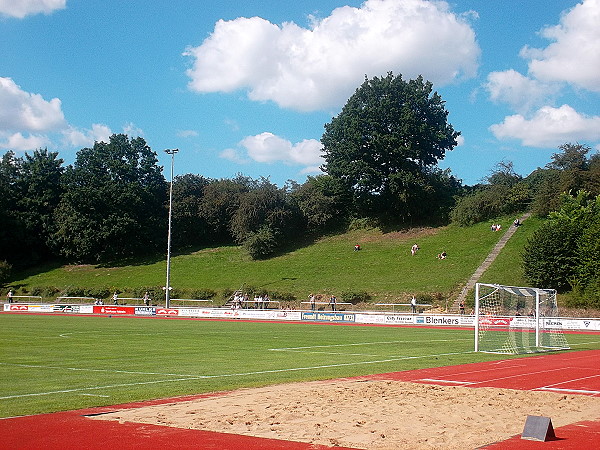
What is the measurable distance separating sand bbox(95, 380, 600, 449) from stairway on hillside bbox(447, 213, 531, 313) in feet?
132

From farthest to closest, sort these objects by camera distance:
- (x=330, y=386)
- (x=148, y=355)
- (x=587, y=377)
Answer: (x=148, y=355)
(x=587, y=377)
(x=330, y=386)

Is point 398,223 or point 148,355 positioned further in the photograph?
point 398,223

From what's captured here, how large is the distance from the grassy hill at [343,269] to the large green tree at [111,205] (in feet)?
11.9

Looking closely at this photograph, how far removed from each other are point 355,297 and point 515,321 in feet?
93.1

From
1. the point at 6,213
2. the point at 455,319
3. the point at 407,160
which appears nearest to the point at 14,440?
the point at 455,319

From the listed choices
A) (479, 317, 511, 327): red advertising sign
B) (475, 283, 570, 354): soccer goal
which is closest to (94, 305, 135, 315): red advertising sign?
(475, 283, 570, 354): soccer goal

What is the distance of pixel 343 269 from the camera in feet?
→ 216

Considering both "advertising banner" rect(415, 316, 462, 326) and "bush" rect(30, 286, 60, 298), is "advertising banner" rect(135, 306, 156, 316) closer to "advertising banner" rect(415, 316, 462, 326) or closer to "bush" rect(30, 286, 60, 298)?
"bush" rect(30, 286, 60, 298)

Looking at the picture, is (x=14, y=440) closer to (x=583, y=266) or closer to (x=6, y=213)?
(x=583, y=266)

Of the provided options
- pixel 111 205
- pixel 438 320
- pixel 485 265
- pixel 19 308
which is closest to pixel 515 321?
pixel 438 320

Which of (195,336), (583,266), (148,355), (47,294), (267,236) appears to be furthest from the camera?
(267,236)

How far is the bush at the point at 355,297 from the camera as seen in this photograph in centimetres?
5531

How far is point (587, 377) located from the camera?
48.6ft

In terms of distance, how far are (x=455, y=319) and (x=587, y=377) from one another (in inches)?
1112
